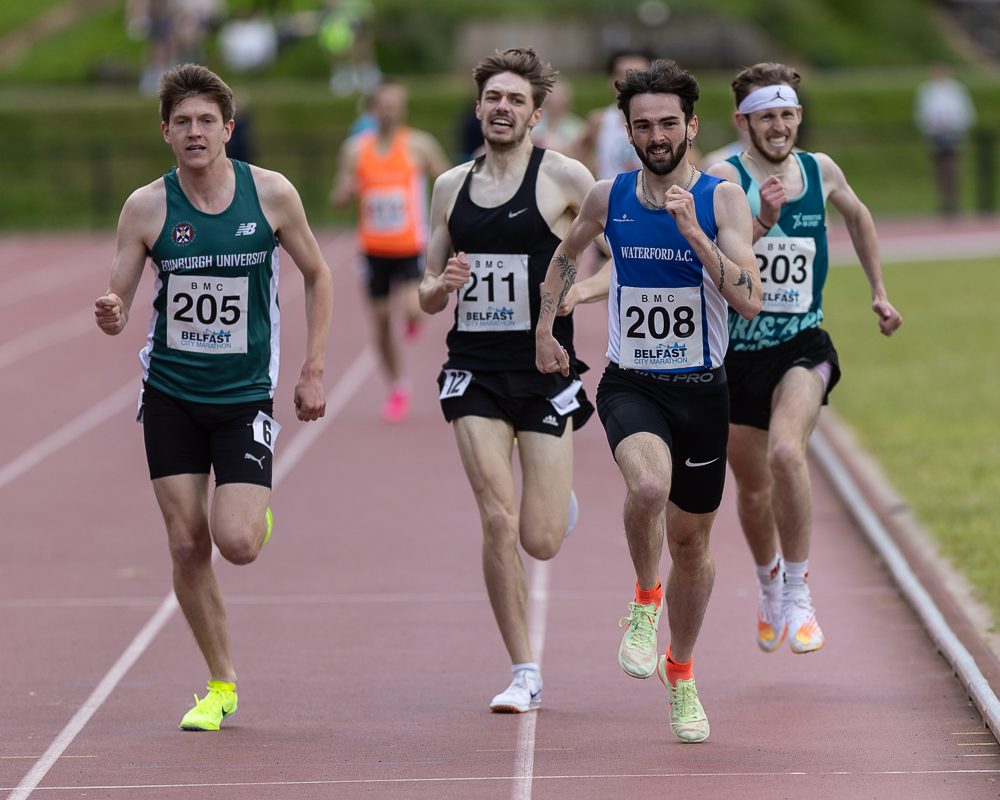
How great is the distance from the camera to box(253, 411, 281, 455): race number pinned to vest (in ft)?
18.8

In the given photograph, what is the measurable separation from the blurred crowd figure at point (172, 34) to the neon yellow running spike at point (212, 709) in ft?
79.5

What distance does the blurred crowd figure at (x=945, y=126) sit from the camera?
27516mm

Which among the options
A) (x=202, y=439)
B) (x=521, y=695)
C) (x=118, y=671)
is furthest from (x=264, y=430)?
(x=118, y=671)

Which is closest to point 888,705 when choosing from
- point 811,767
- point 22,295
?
point 811,767

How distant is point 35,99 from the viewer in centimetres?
3100

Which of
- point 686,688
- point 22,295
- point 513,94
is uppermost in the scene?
point 513,94

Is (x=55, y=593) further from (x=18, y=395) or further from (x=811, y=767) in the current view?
(x=18, y=395)

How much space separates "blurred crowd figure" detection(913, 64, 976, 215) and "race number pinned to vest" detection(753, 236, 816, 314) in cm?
2217

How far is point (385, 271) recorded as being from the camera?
12.3 meters

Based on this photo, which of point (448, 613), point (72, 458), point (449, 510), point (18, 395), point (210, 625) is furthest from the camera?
point (18, 395)

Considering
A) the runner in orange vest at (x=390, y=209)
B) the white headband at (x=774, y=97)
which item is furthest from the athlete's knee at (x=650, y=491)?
the runner in orange vest at (x=390, y=209)

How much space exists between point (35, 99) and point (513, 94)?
26.8m

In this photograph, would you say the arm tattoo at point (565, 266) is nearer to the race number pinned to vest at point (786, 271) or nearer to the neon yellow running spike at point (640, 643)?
the race number pinned to vest at point (786, 271)

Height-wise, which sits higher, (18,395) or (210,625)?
(210,625)
